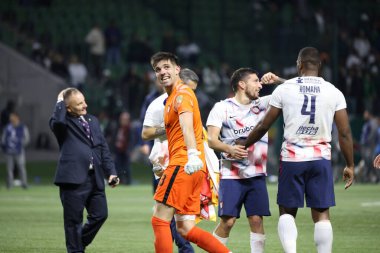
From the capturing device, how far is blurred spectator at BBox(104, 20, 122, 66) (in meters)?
37.7

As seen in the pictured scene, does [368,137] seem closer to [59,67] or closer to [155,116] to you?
[59,67]

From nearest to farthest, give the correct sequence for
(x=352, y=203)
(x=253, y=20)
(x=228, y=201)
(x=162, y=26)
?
(x=228, y=201) < (x=352, y=203) < (x=253, y=20) < (x=162, y=26)

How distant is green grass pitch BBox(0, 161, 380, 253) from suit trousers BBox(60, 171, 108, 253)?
180 centimetres

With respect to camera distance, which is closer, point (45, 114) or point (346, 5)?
point (45, 114)

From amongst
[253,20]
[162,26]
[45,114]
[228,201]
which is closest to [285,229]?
[228,201]

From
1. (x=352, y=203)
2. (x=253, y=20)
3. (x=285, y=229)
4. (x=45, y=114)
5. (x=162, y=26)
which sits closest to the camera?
(x=285, y=229)

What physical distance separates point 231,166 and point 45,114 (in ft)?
84.8

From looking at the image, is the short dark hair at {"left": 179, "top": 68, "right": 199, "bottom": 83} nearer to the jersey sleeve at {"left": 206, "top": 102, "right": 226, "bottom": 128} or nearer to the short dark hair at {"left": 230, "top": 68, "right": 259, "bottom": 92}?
the short dark hair at {"left": 230, "top": 68, "right": 259, "bottom": 92}

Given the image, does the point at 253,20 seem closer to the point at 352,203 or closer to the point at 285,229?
the point at 352,203

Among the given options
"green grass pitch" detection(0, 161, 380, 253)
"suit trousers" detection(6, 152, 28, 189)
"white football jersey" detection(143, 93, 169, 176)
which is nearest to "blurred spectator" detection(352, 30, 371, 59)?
→ "green grass pitch" detection(0, 161, 380, 253)

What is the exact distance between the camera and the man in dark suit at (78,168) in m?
11.7

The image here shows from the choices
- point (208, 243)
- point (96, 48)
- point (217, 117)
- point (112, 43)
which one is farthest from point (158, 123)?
point (96, 48)

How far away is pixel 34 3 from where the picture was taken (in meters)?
40.2

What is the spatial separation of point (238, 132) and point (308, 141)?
44.9 inches
